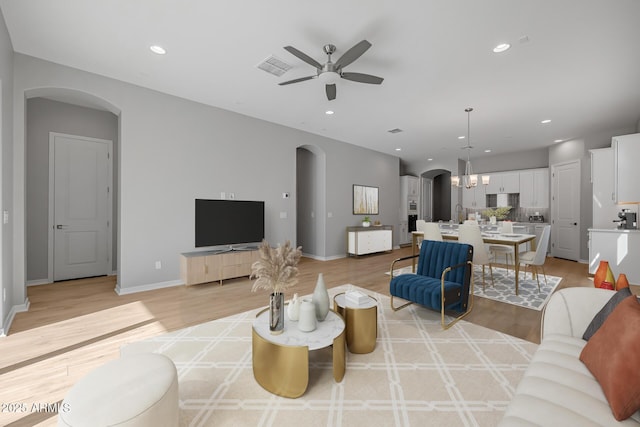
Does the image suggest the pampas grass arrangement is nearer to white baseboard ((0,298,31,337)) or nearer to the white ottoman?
the white ottoman

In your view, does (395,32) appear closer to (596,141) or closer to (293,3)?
(293,3)

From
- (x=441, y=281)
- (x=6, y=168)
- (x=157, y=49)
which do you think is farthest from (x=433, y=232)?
(x=6, y=168)

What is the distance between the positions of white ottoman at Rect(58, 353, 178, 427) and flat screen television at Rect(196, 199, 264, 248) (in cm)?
319

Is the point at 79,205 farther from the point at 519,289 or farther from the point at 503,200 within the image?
the point at 503,200

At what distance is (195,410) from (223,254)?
2.95 metres

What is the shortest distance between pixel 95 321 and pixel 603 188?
8458 millimetres

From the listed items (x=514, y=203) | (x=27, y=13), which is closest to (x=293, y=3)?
(x=27, y=13)

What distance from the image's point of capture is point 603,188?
530 cm

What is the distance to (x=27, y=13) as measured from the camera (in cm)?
256

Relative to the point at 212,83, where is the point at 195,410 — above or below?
below

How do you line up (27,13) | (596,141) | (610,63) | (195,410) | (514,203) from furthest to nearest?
(514,203)
(596,141)
(610,63)
(27,13)
(195,410)

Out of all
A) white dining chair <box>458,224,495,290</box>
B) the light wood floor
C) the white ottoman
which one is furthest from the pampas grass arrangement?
white dining chair <box>458,224,495,290</box>

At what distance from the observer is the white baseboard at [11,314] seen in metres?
2.63

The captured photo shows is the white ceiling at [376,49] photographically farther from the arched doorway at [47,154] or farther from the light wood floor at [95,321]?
the light wood floor at [95,321]
